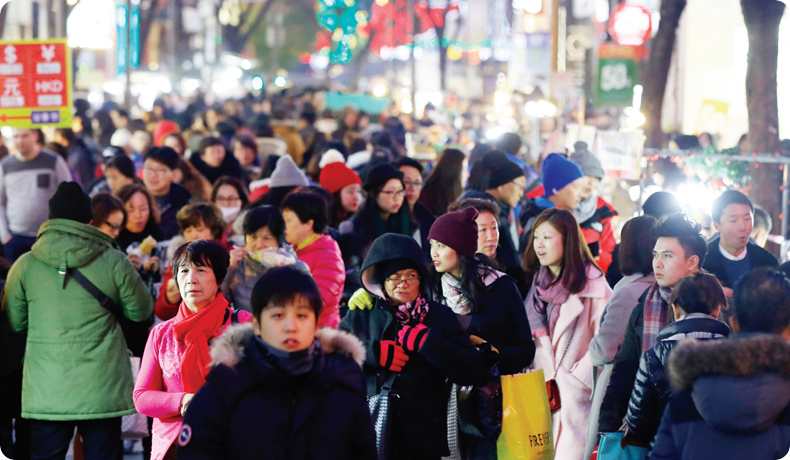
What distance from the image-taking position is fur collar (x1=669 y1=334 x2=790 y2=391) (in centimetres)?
353

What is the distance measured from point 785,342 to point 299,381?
1709 millimetres

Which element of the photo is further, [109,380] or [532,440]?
[109,380]

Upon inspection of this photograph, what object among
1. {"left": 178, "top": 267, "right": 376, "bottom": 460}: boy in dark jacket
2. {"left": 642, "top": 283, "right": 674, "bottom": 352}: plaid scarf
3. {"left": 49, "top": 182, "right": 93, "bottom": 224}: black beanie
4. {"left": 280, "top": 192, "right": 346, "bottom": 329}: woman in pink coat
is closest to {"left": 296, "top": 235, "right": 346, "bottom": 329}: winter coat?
{"left": 280, "top": 192, "right": 346, "bottom": 329}: woman in pink coat

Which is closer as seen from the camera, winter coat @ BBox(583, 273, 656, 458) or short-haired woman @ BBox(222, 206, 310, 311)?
winter coat @ BBox(583, 273, 656, 458)

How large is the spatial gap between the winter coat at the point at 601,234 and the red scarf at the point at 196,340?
4.22 metres

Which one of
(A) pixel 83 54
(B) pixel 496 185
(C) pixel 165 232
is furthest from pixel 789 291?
(A) pixel 83 54

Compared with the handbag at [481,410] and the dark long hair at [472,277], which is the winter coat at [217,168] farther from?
the handbag at [481,410]

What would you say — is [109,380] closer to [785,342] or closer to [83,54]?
[785,342]

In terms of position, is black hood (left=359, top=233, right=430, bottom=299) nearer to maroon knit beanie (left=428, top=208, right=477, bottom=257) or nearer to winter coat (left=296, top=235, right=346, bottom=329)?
maroon knit beanie (left=428, top=208, right=477, bottom=257)

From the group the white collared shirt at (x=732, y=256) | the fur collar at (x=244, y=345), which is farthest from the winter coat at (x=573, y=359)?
the fur collar at (x=244, y=345)

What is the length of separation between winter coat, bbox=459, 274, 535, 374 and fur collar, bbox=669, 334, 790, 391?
1.62 metres

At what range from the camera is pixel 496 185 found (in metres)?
8.30

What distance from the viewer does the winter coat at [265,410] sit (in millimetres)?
3494

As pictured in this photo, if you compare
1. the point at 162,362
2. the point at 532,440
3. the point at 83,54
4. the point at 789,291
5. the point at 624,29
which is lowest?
the point at 532,440
